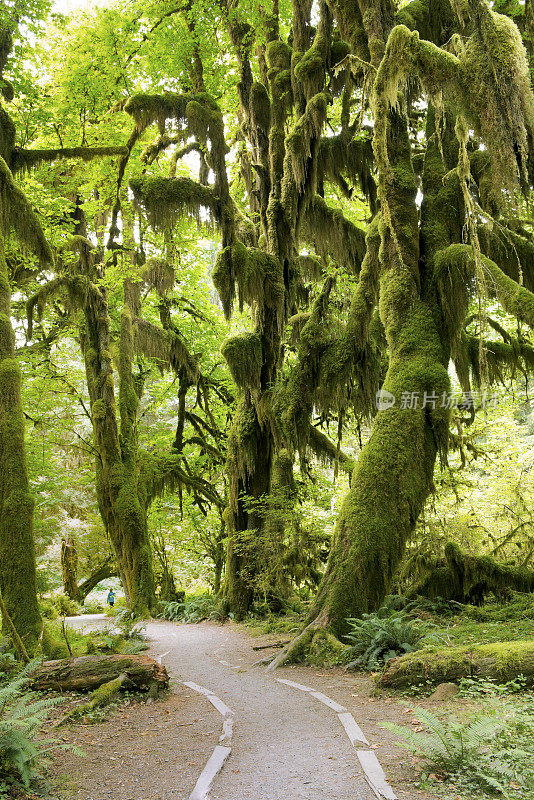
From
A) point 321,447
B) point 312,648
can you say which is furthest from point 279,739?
point 321,447

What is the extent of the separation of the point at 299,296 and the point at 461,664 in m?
11.2

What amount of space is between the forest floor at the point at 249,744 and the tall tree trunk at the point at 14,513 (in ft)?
6.99

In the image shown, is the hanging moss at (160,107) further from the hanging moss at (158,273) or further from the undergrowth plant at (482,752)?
the undergrowth plant at (482,752)

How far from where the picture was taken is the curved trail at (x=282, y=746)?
12.9 ft

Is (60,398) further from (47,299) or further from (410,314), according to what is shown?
(410,314)

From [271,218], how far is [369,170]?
2.40 m

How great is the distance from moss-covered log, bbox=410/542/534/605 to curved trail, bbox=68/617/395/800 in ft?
14.1

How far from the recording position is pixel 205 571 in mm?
23234

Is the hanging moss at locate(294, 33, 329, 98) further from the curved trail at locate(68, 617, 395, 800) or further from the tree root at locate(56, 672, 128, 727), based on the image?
the tree root at locate(56, 672, 128, 727)

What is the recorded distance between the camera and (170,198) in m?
11.5

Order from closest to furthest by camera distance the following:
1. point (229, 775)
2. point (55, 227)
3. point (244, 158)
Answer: point (229, 775)
point (55, 227)
point (244, 158)

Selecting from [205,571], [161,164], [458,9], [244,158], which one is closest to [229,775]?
[458,9]

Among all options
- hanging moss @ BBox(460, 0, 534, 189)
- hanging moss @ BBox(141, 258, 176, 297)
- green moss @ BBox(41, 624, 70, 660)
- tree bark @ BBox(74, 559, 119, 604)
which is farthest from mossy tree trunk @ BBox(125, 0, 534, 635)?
tree bark @ BBox(74, 559, 119, 604)

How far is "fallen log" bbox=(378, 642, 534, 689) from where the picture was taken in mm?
5480
